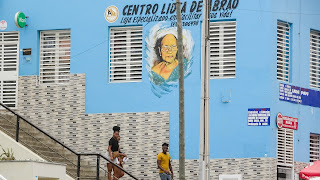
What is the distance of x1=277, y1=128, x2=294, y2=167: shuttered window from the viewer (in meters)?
25.7

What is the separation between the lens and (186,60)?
26391 millimetres

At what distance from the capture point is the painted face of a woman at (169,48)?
87.5 feet

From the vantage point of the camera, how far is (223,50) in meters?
26.1

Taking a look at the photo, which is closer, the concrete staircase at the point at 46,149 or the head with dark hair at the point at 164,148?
the head with dark hair at the point at 164,148

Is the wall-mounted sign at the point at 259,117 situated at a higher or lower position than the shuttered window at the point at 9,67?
lower

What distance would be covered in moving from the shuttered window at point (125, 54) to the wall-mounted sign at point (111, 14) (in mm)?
317

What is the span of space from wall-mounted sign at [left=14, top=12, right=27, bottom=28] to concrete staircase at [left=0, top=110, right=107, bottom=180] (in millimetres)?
3058

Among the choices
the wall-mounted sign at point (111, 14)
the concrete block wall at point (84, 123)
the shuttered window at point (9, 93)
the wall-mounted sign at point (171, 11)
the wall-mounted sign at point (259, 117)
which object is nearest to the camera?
the wall-mounted sign at point (259, 117)

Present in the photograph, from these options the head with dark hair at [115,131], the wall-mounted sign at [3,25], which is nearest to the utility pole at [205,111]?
the head with dark hair at [115,131]

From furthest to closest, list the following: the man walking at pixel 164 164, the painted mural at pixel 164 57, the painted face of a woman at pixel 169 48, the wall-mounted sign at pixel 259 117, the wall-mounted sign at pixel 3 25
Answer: the wall-mounted sign at pixel 3 25, the painted face of a woman at pixel 169 48, the painted mural at pixel 164 57, the wall-mounted sign at pixel 259 117, the man walking at pixel 164 164

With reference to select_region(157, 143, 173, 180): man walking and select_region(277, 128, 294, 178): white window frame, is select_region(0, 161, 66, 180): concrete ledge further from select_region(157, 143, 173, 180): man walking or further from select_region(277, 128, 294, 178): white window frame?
select_region(277, 128, 294, 178): white window frame

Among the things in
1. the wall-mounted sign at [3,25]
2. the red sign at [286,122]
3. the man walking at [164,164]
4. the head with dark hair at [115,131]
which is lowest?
the man walking at [164,164]

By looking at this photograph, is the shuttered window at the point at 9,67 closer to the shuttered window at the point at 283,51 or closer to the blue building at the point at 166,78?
the blue building at the point at 166,78

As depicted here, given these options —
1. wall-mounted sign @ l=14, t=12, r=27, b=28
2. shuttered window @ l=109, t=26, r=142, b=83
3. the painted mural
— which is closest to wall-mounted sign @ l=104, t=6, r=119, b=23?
shuttered window @ l=109, t=26, r=142, b=83
